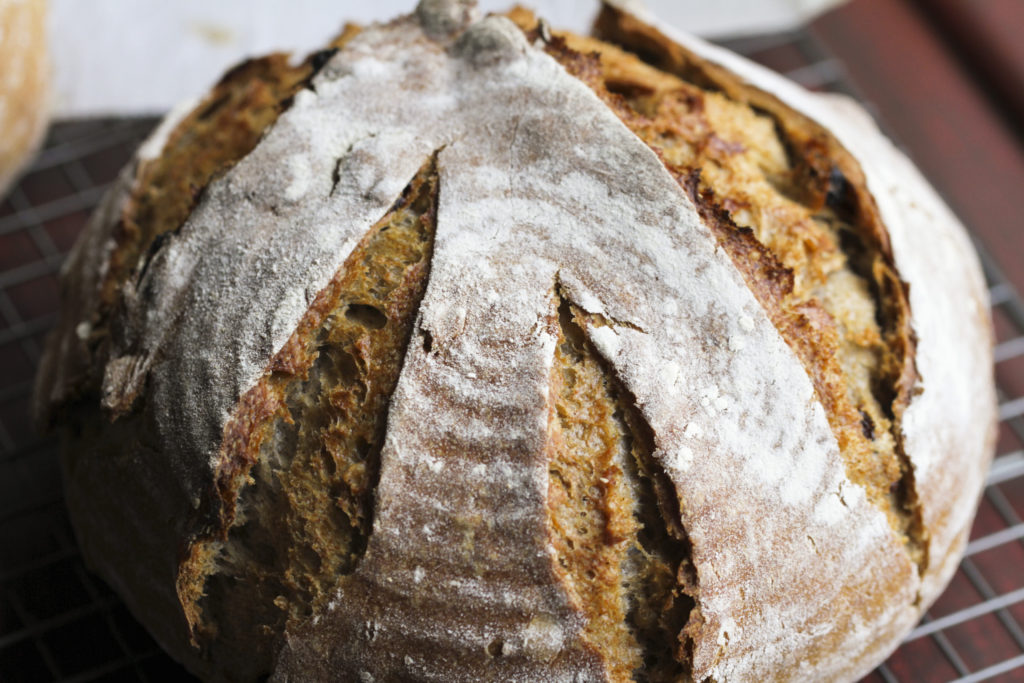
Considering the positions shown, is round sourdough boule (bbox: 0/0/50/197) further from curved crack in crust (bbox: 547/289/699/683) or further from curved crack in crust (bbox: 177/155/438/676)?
curved crack in crust (bbox: 547/289/699/683)

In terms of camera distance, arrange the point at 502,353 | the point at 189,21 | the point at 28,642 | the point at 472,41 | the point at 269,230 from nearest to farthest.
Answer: the point at 502,353, the point at 269,230, the point at 472,41, the point at 28,642, the point at 189,21

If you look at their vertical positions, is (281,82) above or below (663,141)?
below

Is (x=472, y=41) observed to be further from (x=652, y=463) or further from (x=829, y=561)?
(x=829, y=561)

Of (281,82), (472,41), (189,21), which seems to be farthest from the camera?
(189,21)

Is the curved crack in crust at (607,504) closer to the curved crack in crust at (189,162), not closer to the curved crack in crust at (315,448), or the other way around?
the curved crack in crust at (315,448)

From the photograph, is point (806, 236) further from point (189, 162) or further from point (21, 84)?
point (21, 84)

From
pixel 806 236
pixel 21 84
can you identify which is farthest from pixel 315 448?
pixel 21 84

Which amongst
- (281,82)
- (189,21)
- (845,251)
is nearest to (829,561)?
(845,251)

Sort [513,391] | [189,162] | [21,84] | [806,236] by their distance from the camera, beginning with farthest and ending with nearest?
[21,84], [189,162], [806,236], [513,391]
